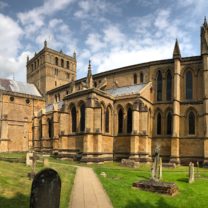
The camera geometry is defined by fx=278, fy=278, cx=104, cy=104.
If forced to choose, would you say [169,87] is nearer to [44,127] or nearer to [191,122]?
[191,122]

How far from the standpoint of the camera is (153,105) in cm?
3775

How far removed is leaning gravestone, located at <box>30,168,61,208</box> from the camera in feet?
13.8

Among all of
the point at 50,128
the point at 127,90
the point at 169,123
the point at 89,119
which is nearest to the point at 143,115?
the point at 169,123

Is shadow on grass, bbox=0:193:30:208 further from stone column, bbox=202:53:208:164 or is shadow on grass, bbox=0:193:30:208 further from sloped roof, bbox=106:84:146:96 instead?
sloped roof, bbox=106:84:146:96

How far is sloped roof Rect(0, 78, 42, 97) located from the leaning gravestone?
52938mm

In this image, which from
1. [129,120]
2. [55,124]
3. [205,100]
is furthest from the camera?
[55,124]

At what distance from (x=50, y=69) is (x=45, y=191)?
60.0 m

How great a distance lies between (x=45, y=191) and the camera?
4230 millimetres

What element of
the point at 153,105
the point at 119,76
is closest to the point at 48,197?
the point at 153,105

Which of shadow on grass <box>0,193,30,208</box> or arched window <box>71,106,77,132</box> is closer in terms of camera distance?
shadow on grass <box>0,193,30,208</box>

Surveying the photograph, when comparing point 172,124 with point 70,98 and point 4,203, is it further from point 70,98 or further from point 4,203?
point 4,203

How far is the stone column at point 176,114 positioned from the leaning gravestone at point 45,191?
3131 centimetres

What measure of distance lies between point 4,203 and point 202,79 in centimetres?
3037

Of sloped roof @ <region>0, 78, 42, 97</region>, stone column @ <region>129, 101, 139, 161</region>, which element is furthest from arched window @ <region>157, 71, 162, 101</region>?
sloped roof @ <region>0, 78, 42, 97</region>
